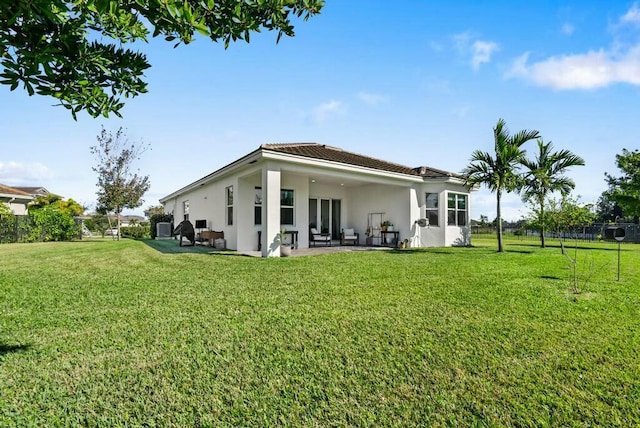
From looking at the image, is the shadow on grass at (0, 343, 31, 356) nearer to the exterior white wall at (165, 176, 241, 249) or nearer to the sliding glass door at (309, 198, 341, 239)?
the exterior white wall at (165, 176, 241, 249)

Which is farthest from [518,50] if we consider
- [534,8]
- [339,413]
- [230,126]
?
[339,413]

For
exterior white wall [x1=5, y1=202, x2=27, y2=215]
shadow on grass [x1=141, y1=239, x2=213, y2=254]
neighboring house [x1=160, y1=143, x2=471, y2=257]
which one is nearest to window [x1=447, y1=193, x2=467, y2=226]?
neighboring house [x1=160, y1=143, x2=471, y2=257]

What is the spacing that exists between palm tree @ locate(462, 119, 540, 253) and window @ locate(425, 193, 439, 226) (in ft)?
8.35

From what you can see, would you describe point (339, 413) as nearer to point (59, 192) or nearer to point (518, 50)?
point (518, 50)

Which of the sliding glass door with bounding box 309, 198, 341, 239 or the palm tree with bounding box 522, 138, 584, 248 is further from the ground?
the palm tree with bounding box 522, 138, 584, 248

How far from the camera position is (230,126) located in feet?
40.3

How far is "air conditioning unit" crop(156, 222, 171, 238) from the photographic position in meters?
26.0

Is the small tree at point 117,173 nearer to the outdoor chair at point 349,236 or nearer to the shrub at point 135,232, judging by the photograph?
the shrub at point 135,232

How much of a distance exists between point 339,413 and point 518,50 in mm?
11936

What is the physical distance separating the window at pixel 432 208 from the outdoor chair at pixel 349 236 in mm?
3669

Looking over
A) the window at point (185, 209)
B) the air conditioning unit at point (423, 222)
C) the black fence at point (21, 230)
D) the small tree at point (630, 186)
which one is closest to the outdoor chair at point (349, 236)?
the air conditioning unit at point (423, 222)

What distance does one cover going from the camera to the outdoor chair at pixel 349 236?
16.4 m

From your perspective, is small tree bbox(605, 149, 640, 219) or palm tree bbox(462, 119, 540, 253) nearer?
→ palm tree bbox(462, 119, 540, 253)

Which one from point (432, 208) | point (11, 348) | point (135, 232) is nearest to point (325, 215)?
point (432, 208)
